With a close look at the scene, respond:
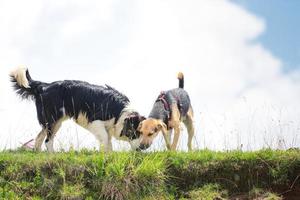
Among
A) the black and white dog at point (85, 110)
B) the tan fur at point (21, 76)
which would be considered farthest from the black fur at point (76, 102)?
the tan fur at point (21, 76)

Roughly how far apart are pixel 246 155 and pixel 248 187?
22.3 inches

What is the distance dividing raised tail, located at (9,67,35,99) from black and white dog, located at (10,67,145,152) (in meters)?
0.03

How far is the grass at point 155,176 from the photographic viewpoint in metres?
8.91

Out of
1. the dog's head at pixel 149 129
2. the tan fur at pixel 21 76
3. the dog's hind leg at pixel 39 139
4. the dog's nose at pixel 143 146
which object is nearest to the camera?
the dog's nose at pixel 143 146

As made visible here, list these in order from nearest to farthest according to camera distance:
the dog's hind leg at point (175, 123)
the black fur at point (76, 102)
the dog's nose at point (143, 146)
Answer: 1. the dog's nose at point (143, 146)
2. the dog's hind leg at point (175, 123)
3. the black fur at point (76, 102)

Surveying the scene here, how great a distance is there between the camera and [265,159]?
938 cm

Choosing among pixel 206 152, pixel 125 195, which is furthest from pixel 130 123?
pixel 125 195

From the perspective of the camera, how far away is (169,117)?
11836 millimetres

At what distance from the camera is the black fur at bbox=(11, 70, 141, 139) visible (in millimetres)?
12070

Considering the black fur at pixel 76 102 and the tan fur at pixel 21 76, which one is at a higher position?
the tan fur at pixel 21 76

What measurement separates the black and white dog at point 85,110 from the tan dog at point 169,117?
53cm

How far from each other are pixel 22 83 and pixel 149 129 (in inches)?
134

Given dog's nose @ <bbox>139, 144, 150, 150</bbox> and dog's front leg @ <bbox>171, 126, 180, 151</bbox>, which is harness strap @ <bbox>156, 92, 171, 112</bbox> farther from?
dog's nose @ <bbox>139, 144, 150, 150</bbox>

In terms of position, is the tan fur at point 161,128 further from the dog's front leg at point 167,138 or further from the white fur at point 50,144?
the white fur at point 50,144
